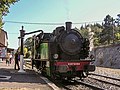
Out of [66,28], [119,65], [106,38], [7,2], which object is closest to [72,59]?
[66,28]

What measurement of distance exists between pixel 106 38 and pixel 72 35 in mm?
87775

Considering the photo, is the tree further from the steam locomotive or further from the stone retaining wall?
the stone retaining wall

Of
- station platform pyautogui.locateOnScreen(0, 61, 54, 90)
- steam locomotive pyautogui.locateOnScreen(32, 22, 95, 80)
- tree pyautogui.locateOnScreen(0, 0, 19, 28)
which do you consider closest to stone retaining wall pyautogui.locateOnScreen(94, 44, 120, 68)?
station platform pyautogui.locateOnScreen(0, 61, 54, 90)

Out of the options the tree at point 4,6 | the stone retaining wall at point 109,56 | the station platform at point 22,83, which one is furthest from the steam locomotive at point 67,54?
the stone retaining wall at point 109,56

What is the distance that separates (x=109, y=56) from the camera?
46.8 meters

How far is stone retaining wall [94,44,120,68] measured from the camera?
43.6m

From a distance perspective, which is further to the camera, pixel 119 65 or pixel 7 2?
pixel 119 65

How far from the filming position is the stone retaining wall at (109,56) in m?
43.6

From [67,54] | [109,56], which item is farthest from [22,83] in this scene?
[109,56]

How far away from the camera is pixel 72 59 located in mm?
18391

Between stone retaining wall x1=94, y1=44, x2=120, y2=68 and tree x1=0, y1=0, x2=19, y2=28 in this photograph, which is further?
stone retaining wall x1=94, y1=44, x2=120, y2=68

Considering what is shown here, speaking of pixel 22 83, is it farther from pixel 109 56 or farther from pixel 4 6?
pixel 109 56

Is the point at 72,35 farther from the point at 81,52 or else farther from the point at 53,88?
the point at 53,88

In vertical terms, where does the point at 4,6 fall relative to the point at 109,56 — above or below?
above
